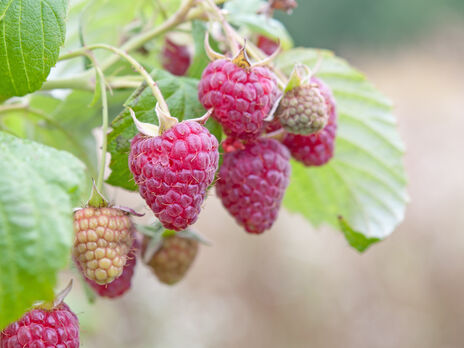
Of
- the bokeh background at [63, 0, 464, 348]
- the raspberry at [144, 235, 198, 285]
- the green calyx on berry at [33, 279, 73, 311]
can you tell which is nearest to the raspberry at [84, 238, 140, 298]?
the raspberry at [144, 235, 198, 285]

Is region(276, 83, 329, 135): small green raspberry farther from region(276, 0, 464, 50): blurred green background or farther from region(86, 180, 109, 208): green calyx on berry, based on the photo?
region(276, 0, 464, 50): blurred green background

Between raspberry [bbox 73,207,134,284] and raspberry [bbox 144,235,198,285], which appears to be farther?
raspberry [bbox 144,235,198,285]

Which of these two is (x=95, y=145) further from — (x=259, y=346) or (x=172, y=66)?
(x=259, y=346)

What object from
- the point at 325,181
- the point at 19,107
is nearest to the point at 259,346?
the point at 325,181

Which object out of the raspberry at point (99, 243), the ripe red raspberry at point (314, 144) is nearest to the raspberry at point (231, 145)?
the ripe red raspberry at point (314, 144)

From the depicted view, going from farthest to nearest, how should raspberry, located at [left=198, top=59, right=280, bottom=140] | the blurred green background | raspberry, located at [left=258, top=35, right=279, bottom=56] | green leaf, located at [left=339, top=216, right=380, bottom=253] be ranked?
1. the blurred green background
2. raspberry, located at [left=258, top=35, right=279, bottom=56]
3. green leaf, located at [left=339, top=216, right=380, bottom=253]
4. raspberry, located at [left=198, top=59, right=280, bottom=140]

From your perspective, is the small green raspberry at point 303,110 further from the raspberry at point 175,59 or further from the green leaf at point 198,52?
the raspberry at point 175,59
